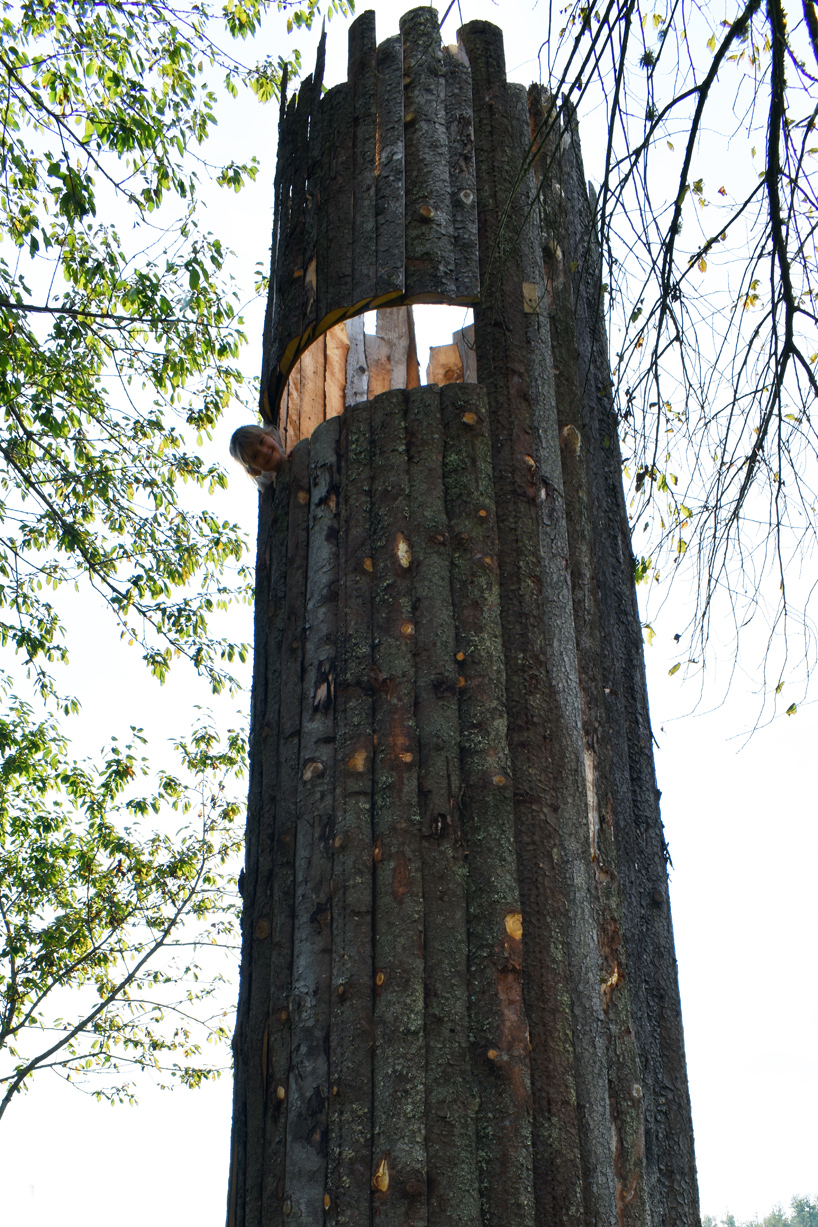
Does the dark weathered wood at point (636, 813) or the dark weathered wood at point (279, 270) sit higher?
the dark weathered wood at point (279, 270)

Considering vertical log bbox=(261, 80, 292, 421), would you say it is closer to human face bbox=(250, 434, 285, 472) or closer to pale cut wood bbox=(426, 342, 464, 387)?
human face bbox=(250, 434, 285, 472)

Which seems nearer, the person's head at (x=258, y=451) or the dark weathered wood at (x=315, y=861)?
the dark weathered wood at (x=315, y=861)

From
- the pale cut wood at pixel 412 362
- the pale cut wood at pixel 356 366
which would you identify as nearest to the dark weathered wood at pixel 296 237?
the pale cut wood at pixel 356 366

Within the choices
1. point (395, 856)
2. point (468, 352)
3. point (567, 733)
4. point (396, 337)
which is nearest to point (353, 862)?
point (395, 856)

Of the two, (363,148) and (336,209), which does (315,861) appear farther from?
(363,148)

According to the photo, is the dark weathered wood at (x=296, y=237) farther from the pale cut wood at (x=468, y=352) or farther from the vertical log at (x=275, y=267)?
the pale cut wood at (x=468, y=352)

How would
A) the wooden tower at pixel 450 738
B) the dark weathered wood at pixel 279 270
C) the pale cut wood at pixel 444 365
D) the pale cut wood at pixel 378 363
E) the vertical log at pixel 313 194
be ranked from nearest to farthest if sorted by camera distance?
1. the wooden tower at pixel 450 738
2. the vertical log at pixel 313 194
3. the dark weathered wood at pixel 279 270
4. the pale cut wood at pixel 444 365
5. the pale cut wood at pixel 378 363

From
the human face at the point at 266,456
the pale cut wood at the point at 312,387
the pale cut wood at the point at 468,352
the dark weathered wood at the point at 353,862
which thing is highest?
the pale cut wood at the point at 312,387

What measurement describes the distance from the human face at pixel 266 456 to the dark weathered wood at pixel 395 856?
631mm

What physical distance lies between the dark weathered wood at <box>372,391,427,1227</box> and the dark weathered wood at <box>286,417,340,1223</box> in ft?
0.60

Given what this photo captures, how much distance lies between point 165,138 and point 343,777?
723 cm

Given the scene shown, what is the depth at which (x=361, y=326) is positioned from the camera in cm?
626

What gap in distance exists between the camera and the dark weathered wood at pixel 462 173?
4.40m

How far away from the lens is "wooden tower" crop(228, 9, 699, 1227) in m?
3.14
